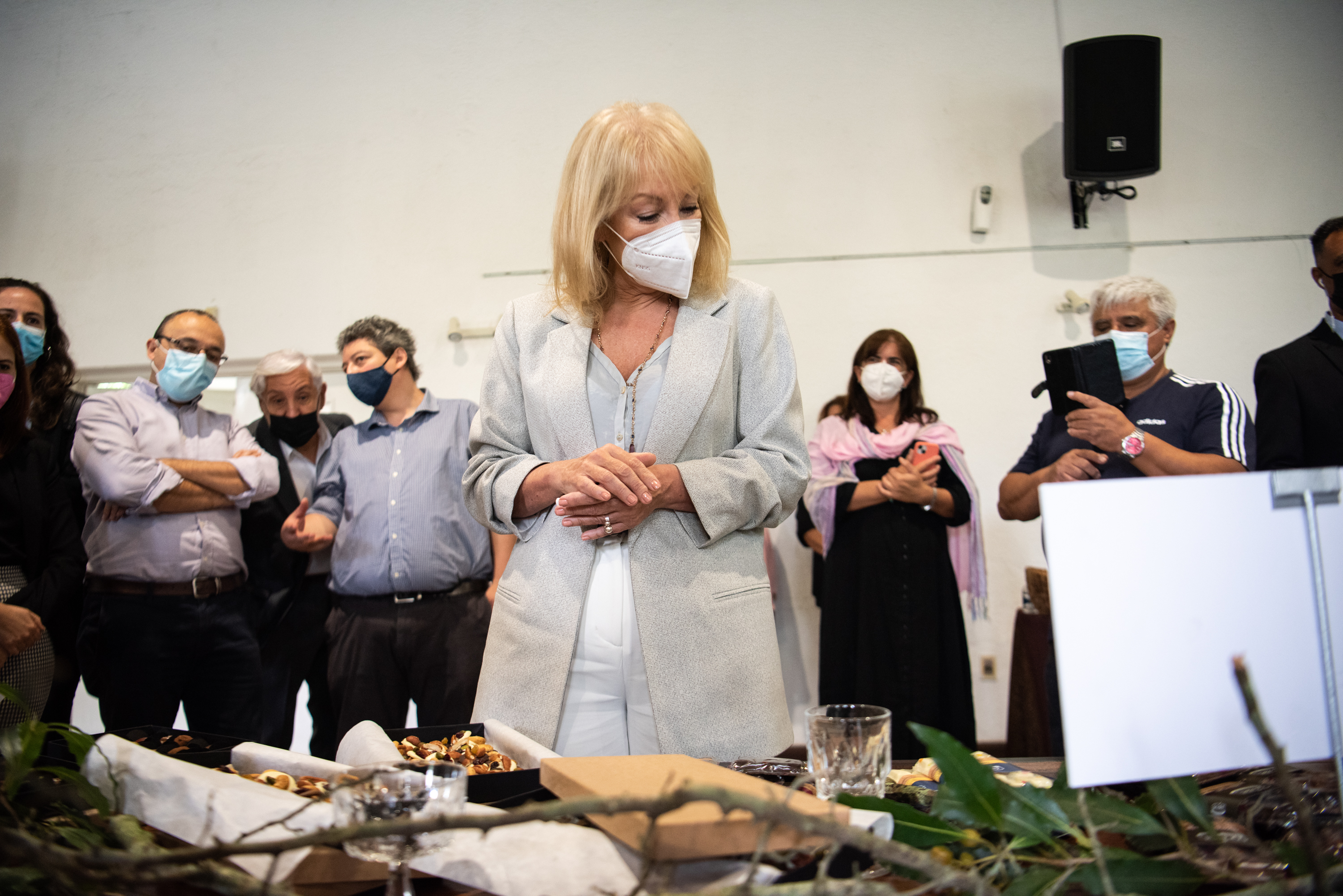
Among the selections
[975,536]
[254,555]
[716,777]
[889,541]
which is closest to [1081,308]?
[975,536]

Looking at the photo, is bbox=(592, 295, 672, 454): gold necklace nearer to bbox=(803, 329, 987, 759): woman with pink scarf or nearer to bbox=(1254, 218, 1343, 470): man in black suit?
bbox=(1254, 218, 1343, 470): man in black suit

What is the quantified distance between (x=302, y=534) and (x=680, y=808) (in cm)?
232

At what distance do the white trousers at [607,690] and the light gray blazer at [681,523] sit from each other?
0.08ft

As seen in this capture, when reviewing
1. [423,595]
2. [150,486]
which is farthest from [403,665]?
[150,486]

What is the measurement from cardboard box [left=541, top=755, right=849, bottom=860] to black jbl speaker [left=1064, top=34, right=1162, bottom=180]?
3726 mm

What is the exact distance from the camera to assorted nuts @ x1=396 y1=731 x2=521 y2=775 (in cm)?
88

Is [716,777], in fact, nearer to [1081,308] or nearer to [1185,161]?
[1081,308]

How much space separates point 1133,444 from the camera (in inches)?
80.4

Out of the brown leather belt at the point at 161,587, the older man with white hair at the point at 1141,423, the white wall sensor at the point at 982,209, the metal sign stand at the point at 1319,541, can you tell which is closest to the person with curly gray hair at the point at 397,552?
the brown leather belt at the point at 161,587

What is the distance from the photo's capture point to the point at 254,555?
9.01 feet

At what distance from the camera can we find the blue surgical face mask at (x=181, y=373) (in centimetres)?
254

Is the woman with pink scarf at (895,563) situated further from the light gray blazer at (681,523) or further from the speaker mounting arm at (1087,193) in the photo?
the light gray blazer at (681,523)

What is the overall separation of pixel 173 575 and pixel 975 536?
2709 mm

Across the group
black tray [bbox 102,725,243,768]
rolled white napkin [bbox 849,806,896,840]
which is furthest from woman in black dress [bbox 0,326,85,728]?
rolled white napkin [bbox 849,806,896,840]
